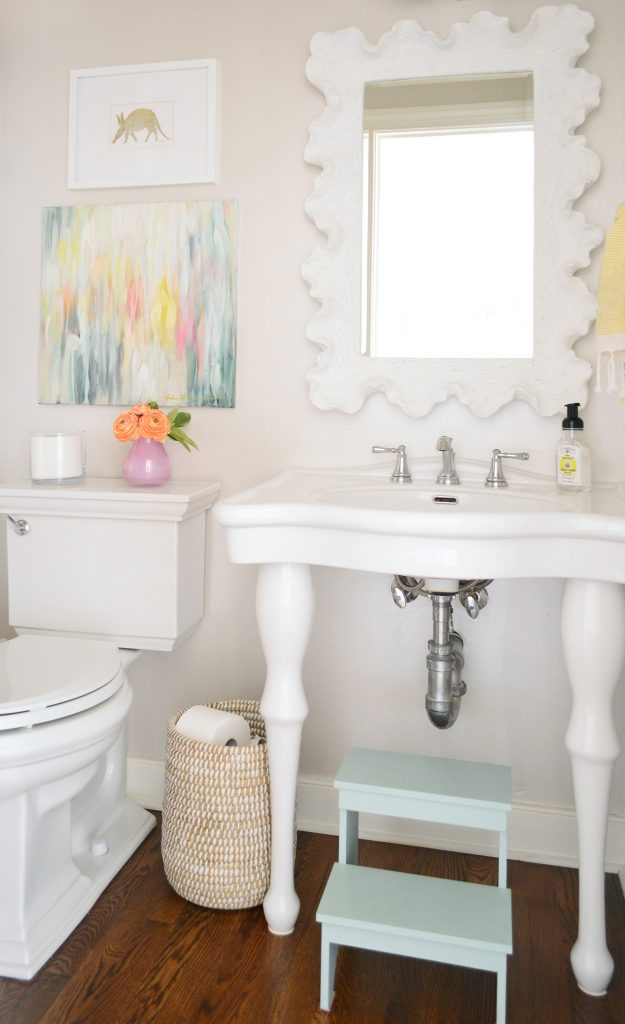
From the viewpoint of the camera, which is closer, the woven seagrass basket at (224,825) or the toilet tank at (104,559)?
the woven seagrass basket at (224,825)

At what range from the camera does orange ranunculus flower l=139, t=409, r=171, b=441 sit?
1915 millimetres

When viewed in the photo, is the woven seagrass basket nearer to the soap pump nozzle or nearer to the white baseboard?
the white baseboard

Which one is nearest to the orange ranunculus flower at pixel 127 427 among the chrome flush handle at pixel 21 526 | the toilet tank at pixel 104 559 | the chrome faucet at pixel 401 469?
the toilet tank at pixel 104 559

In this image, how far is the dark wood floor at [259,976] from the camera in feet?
4.59

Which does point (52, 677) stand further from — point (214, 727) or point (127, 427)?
point (127, 427)

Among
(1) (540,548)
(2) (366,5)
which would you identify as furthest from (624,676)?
(2) (366,5)

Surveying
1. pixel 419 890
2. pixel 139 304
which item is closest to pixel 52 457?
pixel 139 304

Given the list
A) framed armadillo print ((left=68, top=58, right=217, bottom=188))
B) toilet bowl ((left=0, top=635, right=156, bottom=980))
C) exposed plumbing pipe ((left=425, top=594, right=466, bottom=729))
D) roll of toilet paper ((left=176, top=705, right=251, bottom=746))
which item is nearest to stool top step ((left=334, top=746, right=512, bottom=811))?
exposed plumbing pipe ((left=425, top=594, right=466, bottom=729))

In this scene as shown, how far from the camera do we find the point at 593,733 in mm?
1430

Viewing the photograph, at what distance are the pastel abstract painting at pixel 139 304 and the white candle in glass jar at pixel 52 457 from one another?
0.21 meters

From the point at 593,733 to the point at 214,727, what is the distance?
775 mm

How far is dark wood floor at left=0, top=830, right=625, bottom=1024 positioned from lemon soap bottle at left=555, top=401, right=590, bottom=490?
91 centimetres

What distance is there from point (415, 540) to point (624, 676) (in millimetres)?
807

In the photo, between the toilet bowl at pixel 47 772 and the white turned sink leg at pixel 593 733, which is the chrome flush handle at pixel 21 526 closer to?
the toilet bowl at pixel 47 772
